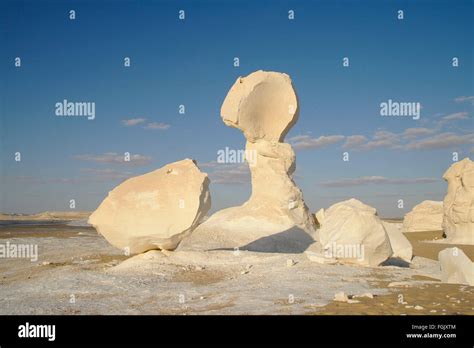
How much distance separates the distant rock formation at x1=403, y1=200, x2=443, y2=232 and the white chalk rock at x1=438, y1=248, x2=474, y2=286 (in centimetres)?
2100

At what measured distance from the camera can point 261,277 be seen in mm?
10117

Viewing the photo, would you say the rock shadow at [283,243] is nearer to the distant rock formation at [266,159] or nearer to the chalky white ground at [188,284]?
the distant rock formation at [266,159]

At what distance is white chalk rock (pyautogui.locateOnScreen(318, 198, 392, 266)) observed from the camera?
11633mm

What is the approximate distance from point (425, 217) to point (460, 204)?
7149mm

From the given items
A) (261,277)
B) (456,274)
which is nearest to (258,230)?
(261,277)

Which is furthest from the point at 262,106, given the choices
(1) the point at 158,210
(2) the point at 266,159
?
(1) the point at 158,210

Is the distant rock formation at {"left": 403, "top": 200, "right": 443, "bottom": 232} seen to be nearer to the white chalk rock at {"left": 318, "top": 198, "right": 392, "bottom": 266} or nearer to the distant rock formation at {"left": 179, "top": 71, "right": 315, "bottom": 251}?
the distant rock formation at {"left": 179, "top": 71, "right": 315, "bottom": 251}

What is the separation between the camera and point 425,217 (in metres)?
29.9

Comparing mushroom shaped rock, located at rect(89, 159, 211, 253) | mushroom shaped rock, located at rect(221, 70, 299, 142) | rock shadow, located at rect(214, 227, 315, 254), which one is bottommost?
rock shadow, located at rect(214, 227, 315, 254)

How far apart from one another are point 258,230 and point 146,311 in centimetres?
1163
